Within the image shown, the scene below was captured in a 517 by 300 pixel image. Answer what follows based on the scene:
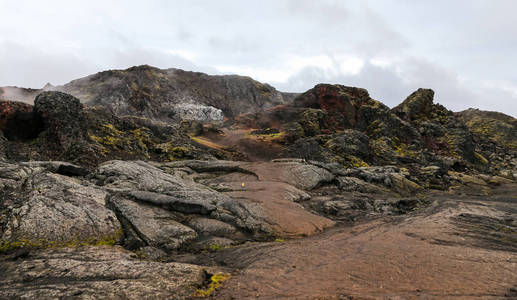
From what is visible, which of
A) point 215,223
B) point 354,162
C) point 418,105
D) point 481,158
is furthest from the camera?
point 418,105

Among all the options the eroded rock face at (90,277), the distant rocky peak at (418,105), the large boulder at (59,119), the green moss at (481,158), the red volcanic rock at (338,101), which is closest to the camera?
the eroded rock face at (90,277)

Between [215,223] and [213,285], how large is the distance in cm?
556

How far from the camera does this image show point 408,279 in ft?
26.5

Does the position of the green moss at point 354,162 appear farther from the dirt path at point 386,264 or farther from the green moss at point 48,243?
the green moss at point 48,243

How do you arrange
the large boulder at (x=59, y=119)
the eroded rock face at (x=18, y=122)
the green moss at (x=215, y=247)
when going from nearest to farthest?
the green moss at (x=215, y=247) < the eroded rock face at (x=18, y=122) < the large boulder at (x=59, y=119)

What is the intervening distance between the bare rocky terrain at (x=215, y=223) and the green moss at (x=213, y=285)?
0.16ft

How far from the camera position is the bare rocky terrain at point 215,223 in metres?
7.90

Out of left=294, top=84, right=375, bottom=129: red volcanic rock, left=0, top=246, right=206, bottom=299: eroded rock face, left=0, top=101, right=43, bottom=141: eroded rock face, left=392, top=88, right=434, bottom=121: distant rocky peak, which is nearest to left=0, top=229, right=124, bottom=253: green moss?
left=0, top=246, right=206, bottom=299: eroded rock face

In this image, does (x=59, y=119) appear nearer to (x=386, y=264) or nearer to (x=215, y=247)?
(x=215, y=247)

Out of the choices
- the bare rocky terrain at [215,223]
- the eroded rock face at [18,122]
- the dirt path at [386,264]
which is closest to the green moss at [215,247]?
the bare rocky terrain at [215,223]

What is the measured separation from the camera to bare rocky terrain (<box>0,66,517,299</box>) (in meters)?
7.90

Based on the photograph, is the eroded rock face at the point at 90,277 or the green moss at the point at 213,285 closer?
the eroded rock face at the point at 90,277

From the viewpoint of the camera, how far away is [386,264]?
922 centimetres

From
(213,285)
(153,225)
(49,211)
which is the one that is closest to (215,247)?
(153,225)
